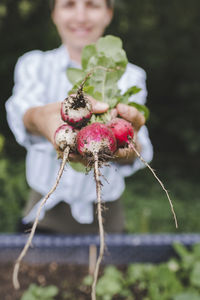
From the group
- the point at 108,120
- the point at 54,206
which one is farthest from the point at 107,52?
the point at 54,206

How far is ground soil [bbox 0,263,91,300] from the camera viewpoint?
1.70m

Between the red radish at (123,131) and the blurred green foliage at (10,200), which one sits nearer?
the red radish at (123,131)

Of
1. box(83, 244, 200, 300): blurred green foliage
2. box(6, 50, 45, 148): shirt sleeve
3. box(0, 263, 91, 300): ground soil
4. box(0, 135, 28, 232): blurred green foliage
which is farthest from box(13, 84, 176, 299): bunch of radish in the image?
box(0, 135, 28, 232): blurred green foliage

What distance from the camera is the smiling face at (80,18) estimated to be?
1.54 metres

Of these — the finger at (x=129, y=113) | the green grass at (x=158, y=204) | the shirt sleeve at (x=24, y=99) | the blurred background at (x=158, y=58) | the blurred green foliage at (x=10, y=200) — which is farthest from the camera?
the blurred background at (x=158, y=58)

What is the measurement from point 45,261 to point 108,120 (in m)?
1.20

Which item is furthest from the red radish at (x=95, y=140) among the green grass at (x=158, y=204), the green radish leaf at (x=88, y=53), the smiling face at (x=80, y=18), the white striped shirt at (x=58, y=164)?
the green grass at (x=158, y=204)

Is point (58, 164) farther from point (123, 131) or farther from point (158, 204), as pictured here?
point (158, 204)

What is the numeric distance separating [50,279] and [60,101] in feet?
3.37

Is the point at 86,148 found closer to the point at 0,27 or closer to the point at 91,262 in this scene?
the point at 91,262

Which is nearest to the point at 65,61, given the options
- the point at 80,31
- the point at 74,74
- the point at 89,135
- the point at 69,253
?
the point at 80,31

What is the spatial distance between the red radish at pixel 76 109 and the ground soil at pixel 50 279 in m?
1.14

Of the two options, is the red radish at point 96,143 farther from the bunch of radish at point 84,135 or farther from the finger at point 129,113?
the finger at point 129,113

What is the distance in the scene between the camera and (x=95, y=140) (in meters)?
0.92
